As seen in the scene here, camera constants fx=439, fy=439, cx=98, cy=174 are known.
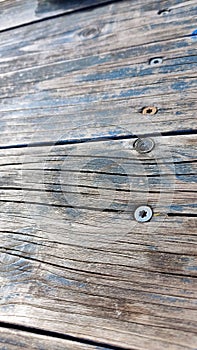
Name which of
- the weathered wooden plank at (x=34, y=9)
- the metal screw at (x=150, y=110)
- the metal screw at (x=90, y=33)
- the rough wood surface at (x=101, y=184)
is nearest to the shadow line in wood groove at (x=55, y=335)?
the rough wood surface at (x=101, y=184)

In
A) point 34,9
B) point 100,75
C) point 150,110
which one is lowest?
point 150,110

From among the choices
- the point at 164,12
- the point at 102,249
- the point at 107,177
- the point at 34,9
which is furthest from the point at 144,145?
the point at 34,9

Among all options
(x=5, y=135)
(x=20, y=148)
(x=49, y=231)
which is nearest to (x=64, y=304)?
(x=49, y=231)

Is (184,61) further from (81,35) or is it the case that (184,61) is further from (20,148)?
(20,148)

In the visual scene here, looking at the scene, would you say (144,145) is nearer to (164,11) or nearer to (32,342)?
(32,342)

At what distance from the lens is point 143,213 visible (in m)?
1.24

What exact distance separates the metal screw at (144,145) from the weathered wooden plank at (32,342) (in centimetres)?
61

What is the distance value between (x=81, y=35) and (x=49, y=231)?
104 centimetres

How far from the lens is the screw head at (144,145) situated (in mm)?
1375

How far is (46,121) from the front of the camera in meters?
1.62

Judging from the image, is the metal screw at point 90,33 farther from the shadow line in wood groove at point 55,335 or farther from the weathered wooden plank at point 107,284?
the shadow line in wood groove at point 55,335

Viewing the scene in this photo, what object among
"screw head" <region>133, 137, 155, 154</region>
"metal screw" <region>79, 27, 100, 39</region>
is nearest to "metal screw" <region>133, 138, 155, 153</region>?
"screw head" <region>133, 137, 155, 154</region>

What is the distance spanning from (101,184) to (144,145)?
191 millimetres

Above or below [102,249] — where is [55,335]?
below
